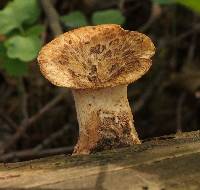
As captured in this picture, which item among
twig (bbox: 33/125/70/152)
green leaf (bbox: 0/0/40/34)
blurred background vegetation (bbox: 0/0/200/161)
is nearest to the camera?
green leaf (bbox: 0/0/40/34)

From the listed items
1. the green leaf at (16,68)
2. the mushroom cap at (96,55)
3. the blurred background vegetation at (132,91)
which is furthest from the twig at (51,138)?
the mushroom cap at (96,55)

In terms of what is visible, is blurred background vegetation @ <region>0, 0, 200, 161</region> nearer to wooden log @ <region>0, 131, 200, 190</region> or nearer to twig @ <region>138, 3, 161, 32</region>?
twig @ <region>138, 3, 161, 32</region>

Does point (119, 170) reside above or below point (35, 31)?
below

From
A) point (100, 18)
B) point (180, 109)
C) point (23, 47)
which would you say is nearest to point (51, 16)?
point (100, 18)

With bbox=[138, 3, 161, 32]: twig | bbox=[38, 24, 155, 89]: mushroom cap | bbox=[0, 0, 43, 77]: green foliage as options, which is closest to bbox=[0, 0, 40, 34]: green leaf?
bbox=[0, 0, 43, 77]: green foliage

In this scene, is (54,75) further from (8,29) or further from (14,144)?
(14,144)

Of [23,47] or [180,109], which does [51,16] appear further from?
[180,109]
